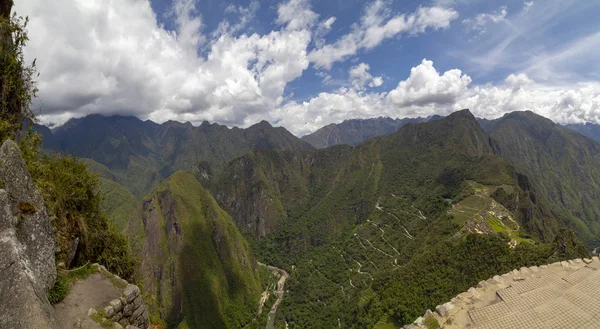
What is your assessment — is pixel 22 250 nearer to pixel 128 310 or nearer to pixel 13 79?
pixel 128 310

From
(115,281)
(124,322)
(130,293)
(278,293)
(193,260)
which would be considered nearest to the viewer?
(124,322)

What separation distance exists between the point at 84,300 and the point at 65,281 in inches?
52.8

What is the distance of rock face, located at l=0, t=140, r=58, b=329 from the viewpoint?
8797mm

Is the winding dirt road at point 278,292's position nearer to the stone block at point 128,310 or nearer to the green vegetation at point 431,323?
the green vegetation at point 431,323

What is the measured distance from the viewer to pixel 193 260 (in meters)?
134

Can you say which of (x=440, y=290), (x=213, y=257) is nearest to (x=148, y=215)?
(x=213, y=257)

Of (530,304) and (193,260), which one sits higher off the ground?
(530,304)

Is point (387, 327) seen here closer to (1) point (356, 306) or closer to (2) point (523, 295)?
(1) point (356, 306)

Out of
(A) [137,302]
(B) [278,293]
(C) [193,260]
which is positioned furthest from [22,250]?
(B) [278,293]

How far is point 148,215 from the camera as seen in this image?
142 meters

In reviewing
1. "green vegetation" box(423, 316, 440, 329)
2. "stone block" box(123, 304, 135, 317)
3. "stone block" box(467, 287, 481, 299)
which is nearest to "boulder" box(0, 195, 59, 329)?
"stone block" box(123, 304, 135, 317)

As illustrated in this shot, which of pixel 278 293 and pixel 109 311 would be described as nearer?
pixel 109 311

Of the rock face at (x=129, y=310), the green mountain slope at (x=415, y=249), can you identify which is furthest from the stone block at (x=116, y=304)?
the green mountain slope at (x=415, y=249)

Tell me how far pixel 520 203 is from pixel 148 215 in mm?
175681
